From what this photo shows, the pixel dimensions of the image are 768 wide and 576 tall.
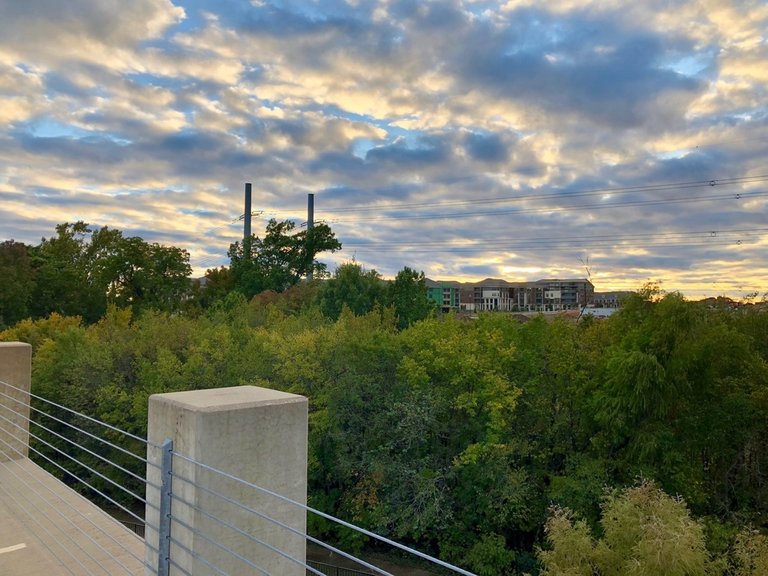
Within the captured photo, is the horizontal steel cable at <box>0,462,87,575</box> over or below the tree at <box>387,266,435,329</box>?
below

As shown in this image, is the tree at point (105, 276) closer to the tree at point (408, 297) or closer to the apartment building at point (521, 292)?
the tree at point (408, 297)

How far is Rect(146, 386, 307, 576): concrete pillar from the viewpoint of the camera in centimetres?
237

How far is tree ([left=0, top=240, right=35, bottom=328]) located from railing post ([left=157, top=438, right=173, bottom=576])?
4365cm

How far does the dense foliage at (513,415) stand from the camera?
17.2 metres

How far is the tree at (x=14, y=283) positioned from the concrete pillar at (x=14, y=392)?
3924 cm

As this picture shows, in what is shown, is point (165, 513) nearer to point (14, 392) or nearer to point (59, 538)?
point (59, 538)

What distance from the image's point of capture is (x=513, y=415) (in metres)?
19.6

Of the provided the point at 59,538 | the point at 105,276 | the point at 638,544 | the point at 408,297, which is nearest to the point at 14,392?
the point at 59,538

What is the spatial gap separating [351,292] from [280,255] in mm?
15576

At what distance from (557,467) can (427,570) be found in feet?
19.0

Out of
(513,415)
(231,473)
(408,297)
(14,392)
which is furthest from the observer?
(408,297)

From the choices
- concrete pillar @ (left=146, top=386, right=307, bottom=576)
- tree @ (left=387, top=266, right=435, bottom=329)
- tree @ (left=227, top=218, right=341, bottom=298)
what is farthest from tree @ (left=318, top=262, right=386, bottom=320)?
concrete pillar @ (left=146, top=386, right=307, bottom=576)

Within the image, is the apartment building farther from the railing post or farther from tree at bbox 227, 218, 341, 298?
the railing post

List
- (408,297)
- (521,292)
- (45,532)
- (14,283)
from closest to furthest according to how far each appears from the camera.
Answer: (45,532) < (408,297) < (14,283) < (521,292)
